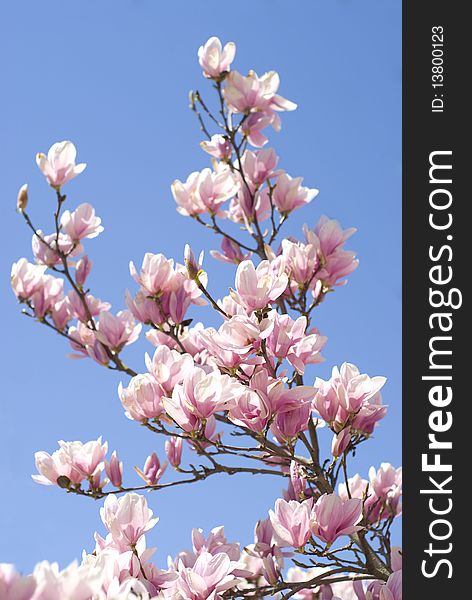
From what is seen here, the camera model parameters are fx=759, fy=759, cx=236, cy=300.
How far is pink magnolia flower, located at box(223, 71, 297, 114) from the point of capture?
229cm

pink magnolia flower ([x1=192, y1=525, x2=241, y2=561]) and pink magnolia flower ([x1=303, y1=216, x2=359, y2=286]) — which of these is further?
pink magnolia flower ([x1=303, y1=216, x2=359, y2=286])

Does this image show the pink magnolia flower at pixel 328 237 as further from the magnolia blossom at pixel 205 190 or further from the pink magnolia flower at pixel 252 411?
the pink magnolia flower at pixel 252 411

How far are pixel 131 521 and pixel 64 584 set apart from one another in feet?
2.39

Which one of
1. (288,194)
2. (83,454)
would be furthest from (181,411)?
(288,194)

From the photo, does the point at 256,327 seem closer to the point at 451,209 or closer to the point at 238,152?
the point at 451,209

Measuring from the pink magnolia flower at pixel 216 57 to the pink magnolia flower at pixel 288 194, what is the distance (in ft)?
1.24

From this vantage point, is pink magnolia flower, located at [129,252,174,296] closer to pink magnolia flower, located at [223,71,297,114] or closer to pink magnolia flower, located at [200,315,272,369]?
pink magnolia flower, located at [200,315,272,369]

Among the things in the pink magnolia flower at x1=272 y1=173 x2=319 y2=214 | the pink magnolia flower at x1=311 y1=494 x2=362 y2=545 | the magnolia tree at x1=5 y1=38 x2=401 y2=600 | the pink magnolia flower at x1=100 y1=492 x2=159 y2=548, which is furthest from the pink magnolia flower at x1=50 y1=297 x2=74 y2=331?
the pink magnolia flower at x1=311 y1=494 x2=362 y2=545

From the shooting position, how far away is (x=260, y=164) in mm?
2271

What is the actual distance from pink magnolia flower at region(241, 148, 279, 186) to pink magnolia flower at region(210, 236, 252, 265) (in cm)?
20

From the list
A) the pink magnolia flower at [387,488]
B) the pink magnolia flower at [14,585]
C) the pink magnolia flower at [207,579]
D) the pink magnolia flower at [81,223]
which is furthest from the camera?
the pink magnolia flower at [81,223]

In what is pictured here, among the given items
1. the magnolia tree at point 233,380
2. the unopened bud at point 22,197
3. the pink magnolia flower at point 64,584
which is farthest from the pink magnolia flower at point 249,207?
the pink magnolia flower at point 64,584

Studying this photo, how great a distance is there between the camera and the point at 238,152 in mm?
2266

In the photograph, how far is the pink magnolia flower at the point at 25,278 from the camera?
2326mm
